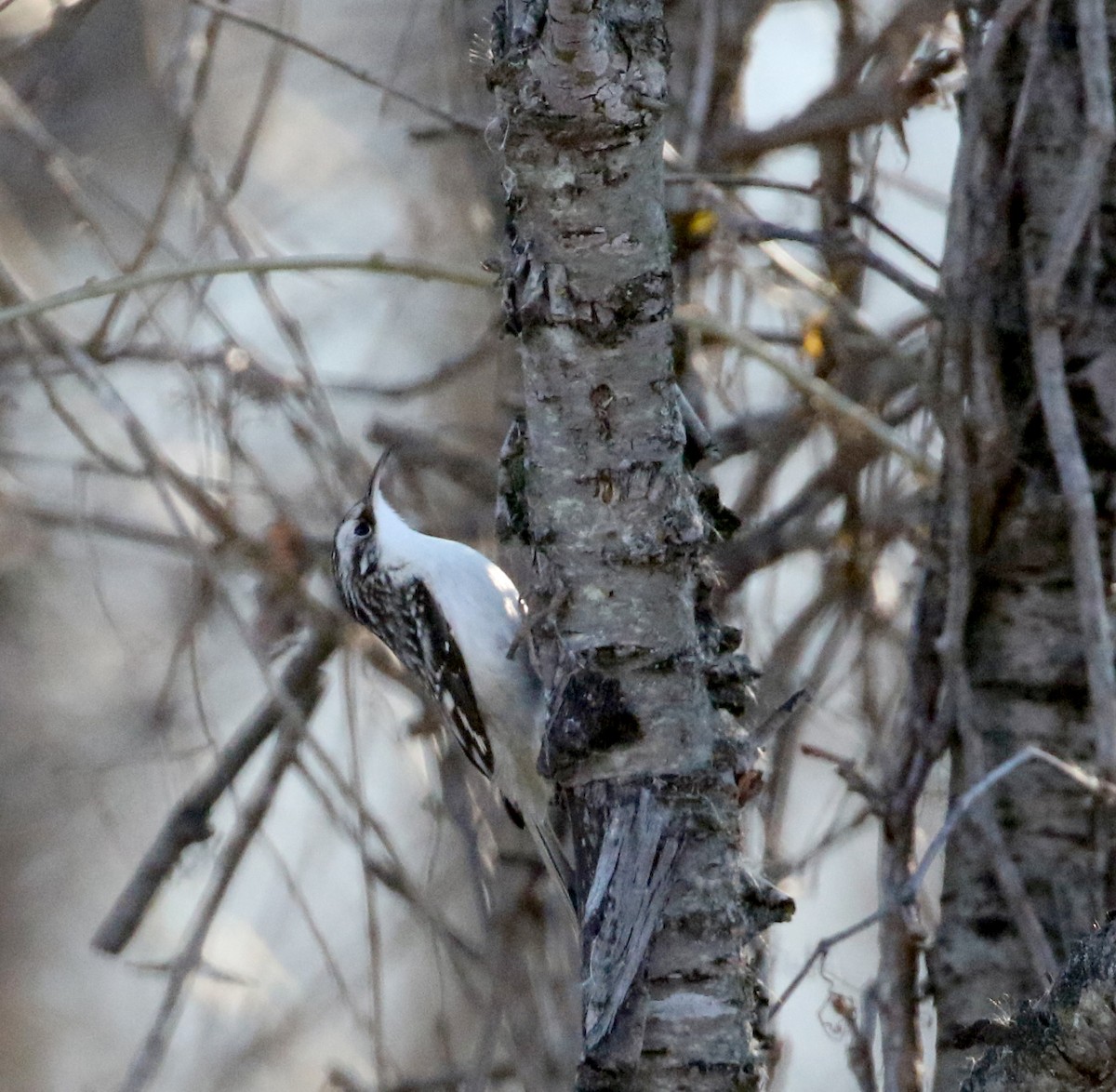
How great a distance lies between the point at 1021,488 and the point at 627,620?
1.08m

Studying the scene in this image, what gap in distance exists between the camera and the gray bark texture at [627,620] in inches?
61.9

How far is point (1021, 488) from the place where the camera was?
8.29 feet

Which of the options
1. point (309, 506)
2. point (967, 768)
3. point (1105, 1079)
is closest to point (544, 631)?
point (1105, 1079)

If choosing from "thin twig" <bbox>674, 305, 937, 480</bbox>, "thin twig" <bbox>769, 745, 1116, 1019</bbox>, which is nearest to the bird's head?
"thin twig" <bbox>674, 305, 937, 480</bbox>

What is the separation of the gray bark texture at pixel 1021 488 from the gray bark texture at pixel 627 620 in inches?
33.3

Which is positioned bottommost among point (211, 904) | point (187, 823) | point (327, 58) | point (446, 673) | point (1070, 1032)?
point (1070, 1032)

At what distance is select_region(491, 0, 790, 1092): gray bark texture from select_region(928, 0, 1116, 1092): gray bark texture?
0.85 m

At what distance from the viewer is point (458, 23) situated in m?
3.48

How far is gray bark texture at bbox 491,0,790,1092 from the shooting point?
1572 millimetres

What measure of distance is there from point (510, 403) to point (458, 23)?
914 millimetres

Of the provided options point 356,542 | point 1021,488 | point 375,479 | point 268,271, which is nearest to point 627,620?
point 268,271

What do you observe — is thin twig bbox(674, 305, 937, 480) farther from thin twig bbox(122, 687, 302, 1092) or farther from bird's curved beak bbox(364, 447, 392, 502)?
thin twig bbox(122, 687, 302, 1092)

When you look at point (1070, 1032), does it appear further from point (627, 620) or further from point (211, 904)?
point (211, 904)

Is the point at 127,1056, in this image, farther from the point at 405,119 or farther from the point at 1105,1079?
the point at 1105,1079
